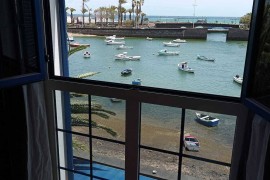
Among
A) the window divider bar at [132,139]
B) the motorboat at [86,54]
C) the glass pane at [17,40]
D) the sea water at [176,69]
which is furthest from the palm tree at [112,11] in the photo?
the window divider bar at [132,139]

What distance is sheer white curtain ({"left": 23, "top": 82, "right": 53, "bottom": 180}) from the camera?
2.03 m

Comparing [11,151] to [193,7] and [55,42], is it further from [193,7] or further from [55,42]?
[193,7]

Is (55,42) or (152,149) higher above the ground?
(55,42)

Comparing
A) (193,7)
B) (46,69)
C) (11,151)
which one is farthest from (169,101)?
(11,151)

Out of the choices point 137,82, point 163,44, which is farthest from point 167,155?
point 163,44

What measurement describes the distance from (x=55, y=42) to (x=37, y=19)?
34cm

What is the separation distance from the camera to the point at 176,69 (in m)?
2.03

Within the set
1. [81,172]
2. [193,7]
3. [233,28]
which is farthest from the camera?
[81,172]

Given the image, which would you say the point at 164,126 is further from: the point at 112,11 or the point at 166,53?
the point at 112,11

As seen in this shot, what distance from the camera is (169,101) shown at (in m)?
1.86

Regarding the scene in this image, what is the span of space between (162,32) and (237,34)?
0.57 metres

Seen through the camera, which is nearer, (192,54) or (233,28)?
(233,28)

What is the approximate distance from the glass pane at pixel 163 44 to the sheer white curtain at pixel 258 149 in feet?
1.04

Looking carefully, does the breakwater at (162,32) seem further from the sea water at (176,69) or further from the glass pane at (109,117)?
the glass pane at (109,117)
